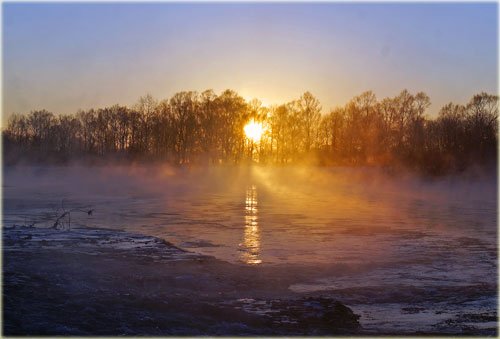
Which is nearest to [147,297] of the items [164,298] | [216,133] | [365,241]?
[164,298]

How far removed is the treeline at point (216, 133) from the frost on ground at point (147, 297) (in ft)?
148

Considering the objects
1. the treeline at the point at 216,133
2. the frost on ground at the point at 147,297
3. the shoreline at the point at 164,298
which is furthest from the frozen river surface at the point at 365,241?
the treeline at the point at 216,133

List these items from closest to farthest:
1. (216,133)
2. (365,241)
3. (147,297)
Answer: (147,297) → (365,241) → (216,133)

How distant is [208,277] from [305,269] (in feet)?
6.05

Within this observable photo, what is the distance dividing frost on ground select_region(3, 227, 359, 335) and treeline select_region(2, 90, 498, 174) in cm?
4525

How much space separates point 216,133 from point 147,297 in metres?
60.9

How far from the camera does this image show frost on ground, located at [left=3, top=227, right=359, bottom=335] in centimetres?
676

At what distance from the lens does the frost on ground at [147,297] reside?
6.76m

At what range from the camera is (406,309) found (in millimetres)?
7988

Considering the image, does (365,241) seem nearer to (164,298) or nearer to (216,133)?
(164,298)

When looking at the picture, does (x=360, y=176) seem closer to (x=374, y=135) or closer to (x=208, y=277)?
(x=374, y=135)

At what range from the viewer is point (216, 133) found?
6862 cm

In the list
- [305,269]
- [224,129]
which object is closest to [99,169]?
[224,129]

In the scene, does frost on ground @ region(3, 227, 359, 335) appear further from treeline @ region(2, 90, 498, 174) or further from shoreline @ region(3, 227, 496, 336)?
treeline @ region(2, 90, 498, 174)
